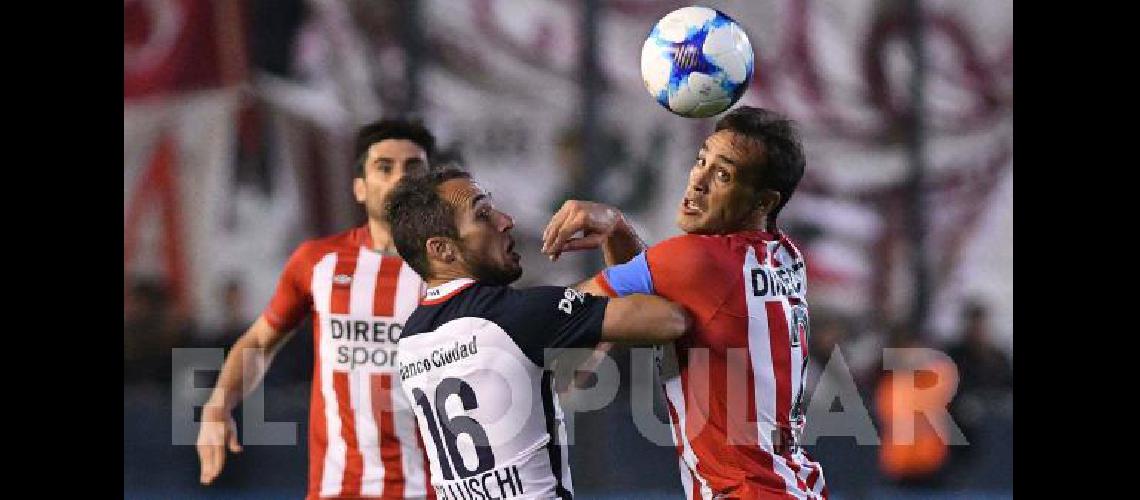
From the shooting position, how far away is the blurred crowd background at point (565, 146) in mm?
9359

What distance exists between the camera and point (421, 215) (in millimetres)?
3689

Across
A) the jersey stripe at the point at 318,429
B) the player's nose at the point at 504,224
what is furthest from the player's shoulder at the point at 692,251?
the jersey stripe at the point at 318,429

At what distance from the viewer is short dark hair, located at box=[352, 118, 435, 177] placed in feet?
17.7

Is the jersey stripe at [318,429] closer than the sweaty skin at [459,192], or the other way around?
the sweaty skin at [459,192]

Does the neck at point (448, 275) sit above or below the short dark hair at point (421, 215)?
below

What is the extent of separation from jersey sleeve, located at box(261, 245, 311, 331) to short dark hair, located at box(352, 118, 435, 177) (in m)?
0.49

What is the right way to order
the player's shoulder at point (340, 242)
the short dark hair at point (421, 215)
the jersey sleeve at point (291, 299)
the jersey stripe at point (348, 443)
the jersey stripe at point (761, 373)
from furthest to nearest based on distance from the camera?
the player's shoulder at point (340, 242)
the jersey sleeve at point (291, 299)
the jersey stripe at point (348, 443)
the short dark hair at point (421, 215)
the jersey stripe at point (761, 373)

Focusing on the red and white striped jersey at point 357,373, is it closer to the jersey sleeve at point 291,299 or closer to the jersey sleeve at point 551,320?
the jersey sleeve at point 291,299

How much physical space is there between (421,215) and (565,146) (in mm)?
5840

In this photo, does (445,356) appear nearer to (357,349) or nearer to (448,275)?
(448,275)

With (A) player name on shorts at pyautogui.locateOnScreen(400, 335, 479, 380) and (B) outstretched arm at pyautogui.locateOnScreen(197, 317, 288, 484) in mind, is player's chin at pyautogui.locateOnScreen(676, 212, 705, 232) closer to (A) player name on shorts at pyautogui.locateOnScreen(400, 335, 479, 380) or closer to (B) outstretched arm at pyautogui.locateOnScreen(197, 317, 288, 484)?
(A) player name on shorts at pyautogui.locateOnScreen(400, 335, 479, 380)

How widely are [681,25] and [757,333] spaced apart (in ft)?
3.94

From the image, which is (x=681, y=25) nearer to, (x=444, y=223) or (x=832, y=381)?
(x=444, y=223)

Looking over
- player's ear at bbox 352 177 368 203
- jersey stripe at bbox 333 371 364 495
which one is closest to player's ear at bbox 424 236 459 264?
jersey stripe at bbox 333 371 364 495
